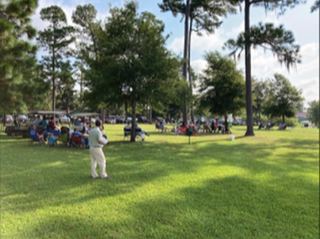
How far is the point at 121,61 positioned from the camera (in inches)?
495

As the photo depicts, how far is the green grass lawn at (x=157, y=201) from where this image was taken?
350cm

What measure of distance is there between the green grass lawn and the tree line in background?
8.42 feet

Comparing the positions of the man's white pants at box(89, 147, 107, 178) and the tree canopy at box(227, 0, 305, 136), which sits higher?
the tree canopy at box(227, 0, 305, 136)

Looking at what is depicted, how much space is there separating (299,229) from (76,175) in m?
4.83

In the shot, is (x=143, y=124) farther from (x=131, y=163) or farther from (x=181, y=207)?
(x=181, y=207)

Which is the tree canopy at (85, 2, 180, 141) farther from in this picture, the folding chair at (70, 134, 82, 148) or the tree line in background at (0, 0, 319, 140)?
the folding chair at (70, 134, 82, 148)

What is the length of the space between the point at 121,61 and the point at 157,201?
927 cm

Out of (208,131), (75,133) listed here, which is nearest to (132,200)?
(75,133)

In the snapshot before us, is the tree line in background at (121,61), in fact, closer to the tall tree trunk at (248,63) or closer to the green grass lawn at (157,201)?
the tall tree trunk at (248,63)

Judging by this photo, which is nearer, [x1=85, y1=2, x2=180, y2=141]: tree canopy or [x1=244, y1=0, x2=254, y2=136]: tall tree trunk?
[x1=85, y1=2, x2=180, y2=141]: tree canopy

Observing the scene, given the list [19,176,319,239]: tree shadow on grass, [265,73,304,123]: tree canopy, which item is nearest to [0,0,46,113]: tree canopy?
[19,176,319,239]: tree shadow on grass

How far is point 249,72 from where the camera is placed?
19.3m

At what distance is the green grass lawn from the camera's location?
350cm

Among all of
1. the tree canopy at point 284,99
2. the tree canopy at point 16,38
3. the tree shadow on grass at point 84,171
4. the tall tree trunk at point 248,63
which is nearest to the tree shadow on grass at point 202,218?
the tree shadow on grass at point 84,171
